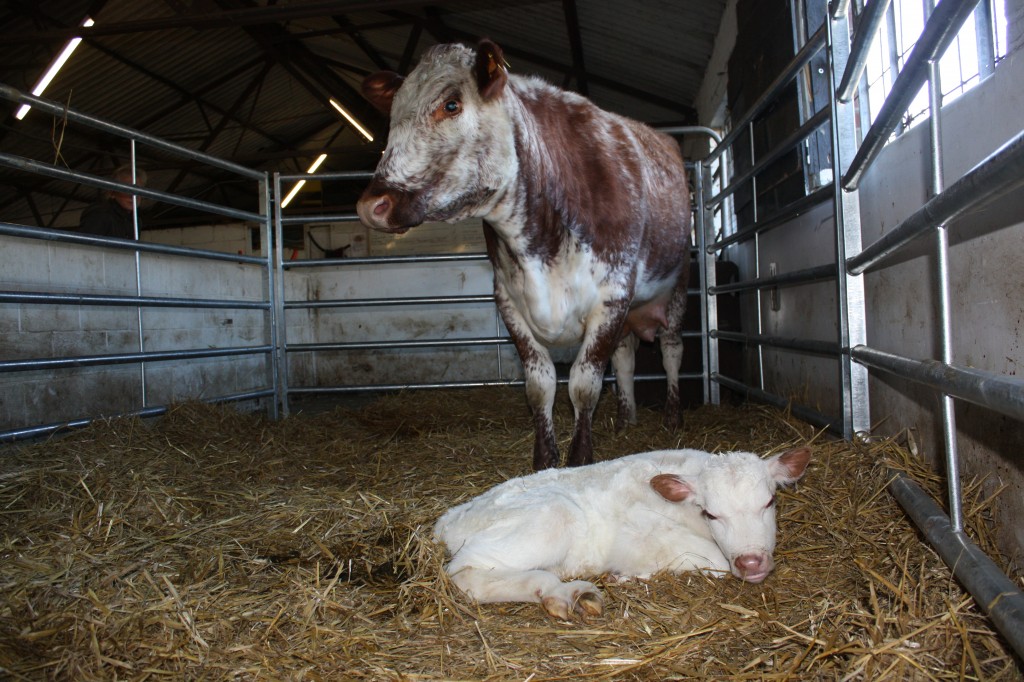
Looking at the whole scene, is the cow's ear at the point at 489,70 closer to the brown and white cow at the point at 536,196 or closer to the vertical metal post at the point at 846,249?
the brown and white cow at the point at 536,196

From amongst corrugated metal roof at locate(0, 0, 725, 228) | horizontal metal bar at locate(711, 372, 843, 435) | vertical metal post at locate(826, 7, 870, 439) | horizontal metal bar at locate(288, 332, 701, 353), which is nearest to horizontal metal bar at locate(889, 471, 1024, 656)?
vertical metal post at locate(826, 7, 870, 439)

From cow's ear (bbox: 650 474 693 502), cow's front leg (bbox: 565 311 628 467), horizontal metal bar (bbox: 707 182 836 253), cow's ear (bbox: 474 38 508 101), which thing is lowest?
cow's ear (bbox: 650 474 693 502)

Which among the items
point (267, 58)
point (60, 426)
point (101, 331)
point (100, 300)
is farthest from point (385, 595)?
point (267, 58)

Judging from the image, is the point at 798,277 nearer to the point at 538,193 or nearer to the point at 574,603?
the point at 538,193

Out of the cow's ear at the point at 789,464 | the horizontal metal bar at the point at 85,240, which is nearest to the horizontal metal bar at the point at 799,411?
the cow's ear at the point at 789,464

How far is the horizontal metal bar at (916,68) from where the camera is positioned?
1689mm

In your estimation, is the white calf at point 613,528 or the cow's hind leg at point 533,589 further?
the white calf at point 613,528

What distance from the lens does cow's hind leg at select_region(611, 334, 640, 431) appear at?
517 centimetres

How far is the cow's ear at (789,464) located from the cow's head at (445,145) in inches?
71.5

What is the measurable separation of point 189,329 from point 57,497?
3.62 metres

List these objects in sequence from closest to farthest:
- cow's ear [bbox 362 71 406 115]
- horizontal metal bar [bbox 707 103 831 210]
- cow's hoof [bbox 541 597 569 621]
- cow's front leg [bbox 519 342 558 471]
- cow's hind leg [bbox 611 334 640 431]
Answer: cow's hoof [bbox 541 597 569 621] < horizontal metal bar [bbox 707 103 831 210] < cow's front leg [bbox 519 342 558 471] < cow's ear [bbox 362 71 406 115] < cow's hind leg [bbox 611 334 640 431]

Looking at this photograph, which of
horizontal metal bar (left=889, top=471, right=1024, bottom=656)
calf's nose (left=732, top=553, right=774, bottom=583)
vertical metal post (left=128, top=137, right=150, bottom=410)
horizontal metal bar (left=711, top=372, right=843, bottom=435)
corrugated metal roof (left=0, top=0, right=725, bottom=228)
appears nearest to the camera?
horizontal metal bar (left=889, top=471, right=1024, bottom=656)

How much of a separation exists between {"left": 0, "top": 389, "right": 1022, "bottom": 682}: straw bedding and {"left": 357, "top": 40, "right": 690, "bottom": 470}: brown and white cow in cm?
81

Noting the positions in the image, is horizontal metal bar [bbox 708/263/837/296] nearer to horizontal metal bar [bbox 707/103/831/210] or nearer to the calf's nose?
horizontal metal bar [bbox 707/103/831/210]
